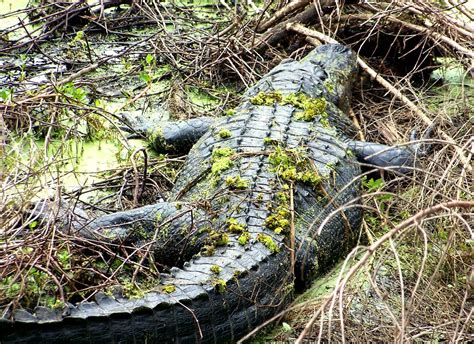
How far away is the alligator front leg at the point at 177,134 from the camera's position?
5430 mm

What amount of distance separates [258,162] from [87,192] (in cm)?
110

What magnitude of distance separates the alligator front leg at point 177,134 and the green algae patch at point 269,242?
182 centimetres

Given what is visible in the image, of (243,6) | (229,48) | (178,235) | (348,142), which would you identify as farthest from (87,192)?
(243,6)

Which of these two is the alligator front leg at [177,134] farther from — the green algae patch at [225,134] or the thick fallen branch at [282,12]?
the thick fallen branch at [282,12]

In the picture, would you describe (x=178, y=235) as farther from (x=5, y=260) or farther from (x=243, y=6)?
(x=243, y=6)

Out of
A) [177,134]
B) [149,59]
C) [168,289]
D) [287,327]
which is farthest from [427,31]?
[168,289]

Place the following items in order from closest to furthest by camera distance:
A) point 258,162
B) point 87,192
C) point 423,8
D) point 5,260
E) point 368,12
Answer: point 5,260, point 258,162, point 87,192, point 423,8, point 368,12

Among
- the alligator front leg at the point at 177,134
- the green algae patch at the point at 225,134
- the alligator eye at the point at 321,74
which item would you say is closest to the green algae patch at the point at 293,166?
the green algae patch at the point at 225,134

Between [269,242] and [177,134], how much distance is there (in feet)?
6.37

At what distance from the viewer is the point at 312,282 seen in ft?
13.3

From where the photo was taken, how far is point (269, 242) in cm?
368

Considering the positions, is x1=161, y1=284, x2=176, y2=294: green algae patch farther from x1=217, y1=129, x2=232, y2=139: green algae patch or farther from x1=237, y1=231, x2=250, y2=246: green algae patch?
x1=217, y1=129, x2=232, y2=139: green algae patch

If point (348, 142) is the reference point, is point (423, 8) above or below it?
above

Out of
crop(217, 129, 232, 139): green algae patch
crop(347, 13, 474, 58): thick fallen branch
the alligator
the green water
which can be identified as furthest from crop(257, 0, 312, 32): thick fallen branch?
the green water
